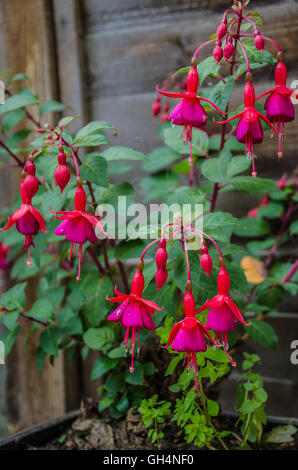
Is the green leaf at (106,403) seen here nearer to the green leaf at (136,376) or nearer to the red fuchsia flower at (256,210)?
the green leaf at (136,376)

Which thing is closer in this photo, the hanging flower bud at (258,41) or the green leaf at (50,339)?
the hanging flower bud at (258,41)

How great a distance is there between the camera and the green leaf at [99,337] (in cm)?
92

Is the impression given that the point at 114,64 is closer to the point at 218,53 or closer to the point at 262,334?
the point at 218,53

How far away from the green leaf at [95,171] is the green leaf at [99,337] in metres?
0.34

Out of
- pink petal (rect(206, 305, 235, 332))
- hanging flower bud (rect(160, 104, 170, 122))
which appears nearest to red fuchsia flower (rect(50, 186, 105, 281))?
pink petal (rect(206, 305, 235, 332))

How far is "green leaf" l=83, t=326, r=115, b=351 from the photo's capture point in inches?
36.1

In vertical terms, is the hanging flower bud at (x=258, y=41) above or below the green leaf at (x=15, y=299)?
above

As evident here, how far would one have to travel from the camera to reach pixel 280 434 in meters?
0.90

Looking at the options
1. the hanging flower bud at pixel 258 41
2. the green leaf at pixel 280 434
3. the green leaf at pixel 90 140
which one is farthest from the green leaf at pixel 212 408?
the hanging flower bud at pixel 258 41

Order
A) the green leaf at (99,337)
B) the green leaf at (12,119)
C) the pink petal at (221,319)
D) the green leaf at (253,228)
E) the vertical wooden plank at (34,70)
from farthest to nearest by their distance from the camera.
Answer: the vertical wooden plank at (34,70)
the green leaf at (253,228)
the green leaf at (12,119)
the green leaf at (99,337)
the pink petal at (221,319)

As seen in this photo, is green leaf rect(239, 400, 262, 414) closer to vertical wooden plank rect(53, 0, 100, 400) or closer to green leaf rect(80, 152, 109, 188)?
green leaf rect(80, 152, 109, 188)

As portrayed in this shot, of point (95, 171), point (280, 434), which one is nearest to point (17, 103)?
point (95, 171)
